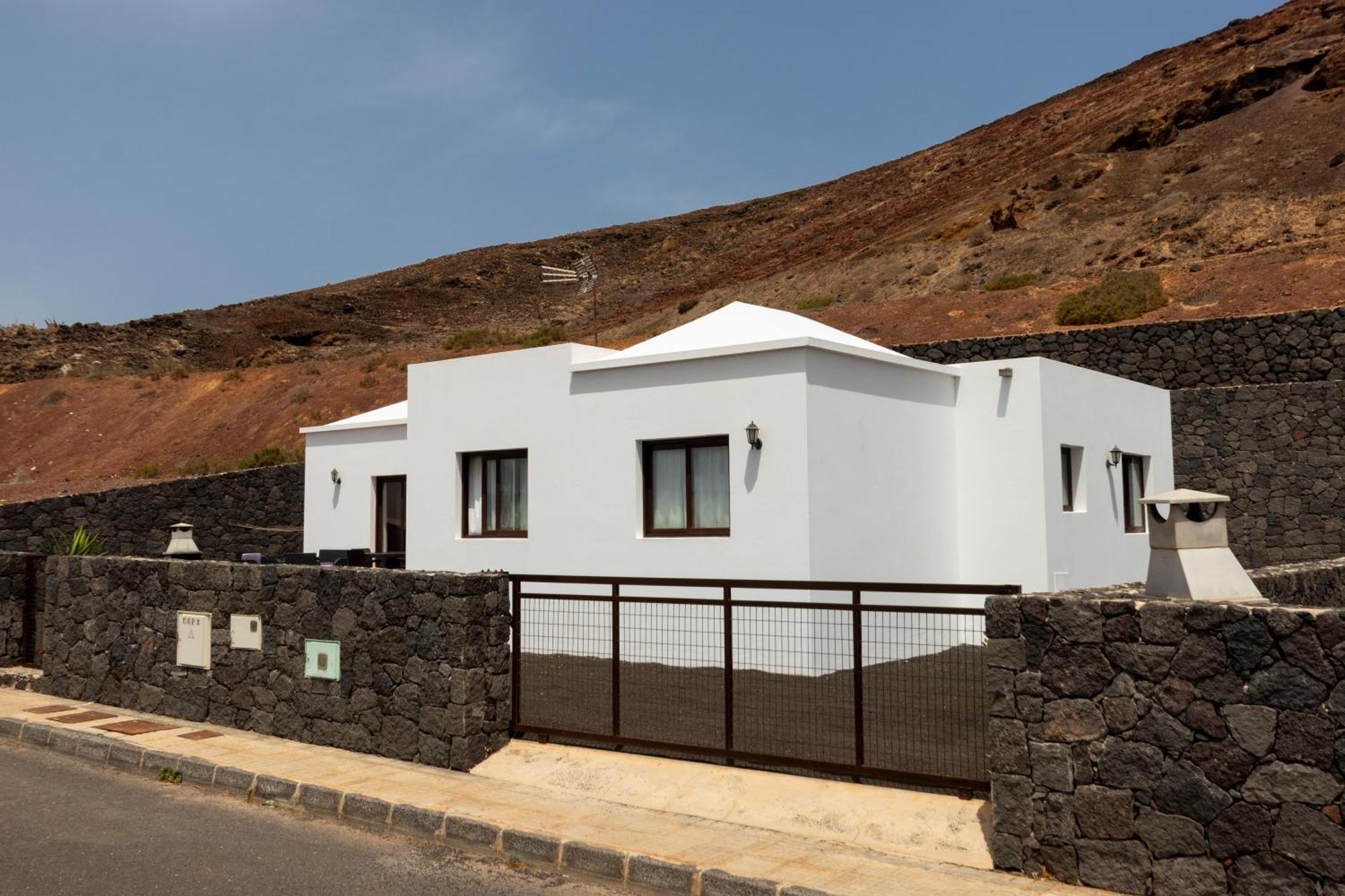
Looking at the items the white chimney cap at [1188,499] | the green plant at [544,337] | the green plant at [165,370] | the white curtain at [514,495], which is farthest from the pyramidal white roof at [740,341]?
the green plant at [165,370]

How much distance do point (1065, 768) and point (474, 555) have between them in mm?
10770

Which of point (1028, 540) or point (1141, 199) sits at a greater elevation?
point (1141, 199)

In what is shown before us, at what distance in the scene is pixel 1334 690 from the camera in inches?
194

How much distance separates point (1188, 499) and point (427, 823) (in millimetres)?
5077

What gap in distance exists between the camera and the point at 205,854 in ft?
21.7

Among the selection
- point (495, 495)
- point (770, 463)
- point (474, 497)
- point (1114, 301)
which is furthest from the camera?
point (1114, 301)

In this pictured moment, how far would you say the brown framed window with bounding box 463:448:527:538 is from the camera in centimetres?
1524

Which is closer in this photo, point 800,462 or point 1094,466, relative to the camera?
point 800,462

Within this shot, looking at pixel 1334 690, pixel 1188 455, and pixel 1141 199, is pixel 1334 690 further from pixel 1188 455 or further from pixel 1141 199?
pixel 1141 199

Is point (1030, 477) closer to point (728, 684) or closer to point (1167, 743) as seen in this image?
point (728, 684)

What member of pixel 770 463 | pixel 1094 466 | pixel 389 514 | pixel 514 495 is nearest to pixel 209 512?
pixel 389 514

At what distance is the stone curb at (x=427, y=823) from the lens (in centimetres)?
595

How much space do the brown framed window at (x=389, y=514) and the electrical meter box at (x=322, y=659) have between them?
10.9 metres

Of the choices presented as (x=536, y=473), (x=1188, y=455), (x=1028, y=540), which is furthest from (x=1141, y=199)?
(x=536, y=473)
